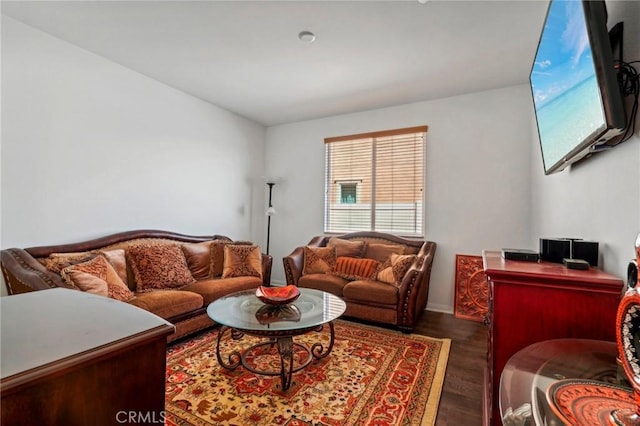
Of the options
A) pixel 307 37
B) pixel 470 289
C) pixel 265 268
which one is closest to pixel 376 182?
pixel 470 289

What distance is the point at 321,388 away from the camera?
1.98 m

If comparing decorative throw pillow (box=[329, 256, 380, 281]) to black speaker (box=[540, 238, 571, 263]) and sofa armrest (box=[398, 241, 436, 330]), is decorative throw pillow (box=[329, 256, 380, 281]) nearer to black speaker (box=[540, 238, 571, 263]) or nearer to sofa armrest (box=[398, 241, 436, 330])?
sofa armrest (box=[398, 241, 436, 330])

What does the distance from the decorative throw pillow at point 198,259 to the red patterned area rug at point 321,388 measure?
3.02 ft

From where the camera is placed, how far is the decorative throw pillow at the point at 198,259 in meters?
3.42

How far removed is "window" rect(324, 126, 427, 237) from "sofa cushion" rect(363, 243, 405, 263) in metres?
0.36

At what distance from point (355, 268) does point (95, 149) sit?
10.1 feet

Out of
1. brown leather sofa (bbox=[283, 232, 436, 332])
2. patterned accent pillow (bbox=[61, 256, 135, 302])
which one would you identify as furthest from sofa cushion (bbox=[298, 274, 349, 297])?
patterned accent pillow (bbox=[61, 256, 135, 302])

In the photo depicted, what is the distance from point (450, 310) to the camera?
3684 mm

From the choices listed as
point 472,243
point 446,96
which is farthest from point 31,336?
point 446,96

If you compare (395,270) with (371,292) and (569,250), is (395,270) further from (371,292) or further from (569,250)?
(569,250)

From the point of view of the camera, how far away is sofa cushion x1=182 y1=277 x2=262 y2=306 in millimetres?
2935

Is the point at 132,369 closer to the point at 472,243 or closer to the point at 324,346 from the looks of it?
the point at 324,346

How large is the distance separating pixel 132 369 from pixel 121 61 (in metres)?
3.42

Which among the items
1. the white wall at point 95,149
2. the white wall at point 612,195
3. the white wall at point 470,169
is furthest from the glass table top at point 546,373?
the white wall at point 95,149
